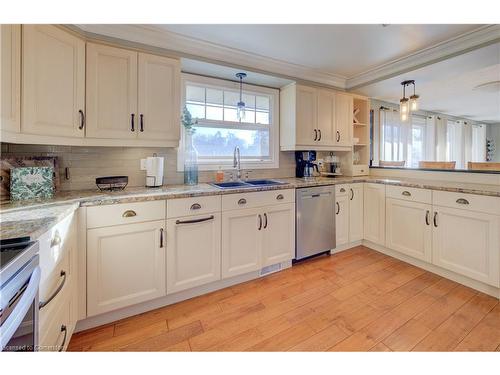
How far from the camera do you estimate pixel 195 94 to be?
2670 millimetres

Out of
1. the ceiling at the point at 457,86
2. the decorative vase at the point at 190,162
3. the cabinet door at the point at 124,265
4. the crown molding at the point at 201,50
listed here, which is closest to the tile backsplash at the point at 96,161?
the decorative vase at the point at 190,162

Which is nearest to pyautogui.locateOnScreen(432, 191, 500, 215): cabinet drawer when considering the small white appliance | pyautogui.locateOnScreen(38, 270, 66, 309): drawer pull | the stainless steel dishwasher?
the stainless steel dishwasher

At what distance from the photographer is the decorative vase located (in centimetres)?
246

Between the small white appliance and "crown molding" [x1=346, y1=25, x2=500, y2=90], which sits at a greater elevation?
"crown molding" [x1=346, y1=25, x2=500, y2=90]

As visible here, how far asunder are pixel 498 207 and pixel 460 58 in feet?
4.73

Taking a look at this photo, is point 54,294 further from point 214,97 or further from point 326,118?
point 326,118

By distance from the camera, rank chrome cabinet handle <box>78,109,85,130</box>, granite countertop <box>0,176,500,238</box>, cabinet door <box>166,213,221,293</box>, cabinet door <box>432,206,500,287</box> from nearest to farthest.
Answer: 1. granite countertop <box>0,176,500,238</box>
2. chrome cabinet handle <box>78,109,85,130</box>
3. cabinet door <box>166,213,221,293</box>
4. cabinet door <box>432,206,500,287</box>

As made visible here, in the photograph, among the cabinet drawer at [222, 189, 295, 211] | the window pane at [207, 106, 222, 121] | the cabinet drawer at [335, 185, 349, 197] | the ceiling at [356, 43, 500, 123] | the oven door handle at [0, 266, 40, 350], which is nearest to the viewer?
the oven door handle at [0, 266, 40, 350]

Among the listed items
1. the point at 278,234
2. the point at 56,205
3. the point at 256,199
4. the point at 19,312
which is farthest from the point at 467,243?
the point at 56,205

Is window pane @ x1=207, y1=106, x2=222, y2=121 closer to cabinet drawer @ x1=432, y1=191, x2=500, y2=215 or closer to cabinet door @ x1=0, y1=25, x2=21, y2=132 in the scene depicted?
cabinet door @ x1=0, y1=25, x2=21, y2=132

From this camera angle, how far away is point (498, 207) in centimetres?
195

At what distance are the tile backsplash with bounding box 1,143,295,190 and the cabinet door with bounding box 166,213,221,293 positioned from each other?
738 millimetres

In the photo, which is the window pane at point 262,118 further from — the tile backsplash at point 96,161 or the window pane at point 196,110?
the tile backsplash at point 96,161

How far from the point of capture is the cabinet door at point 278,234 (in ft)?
7.80
